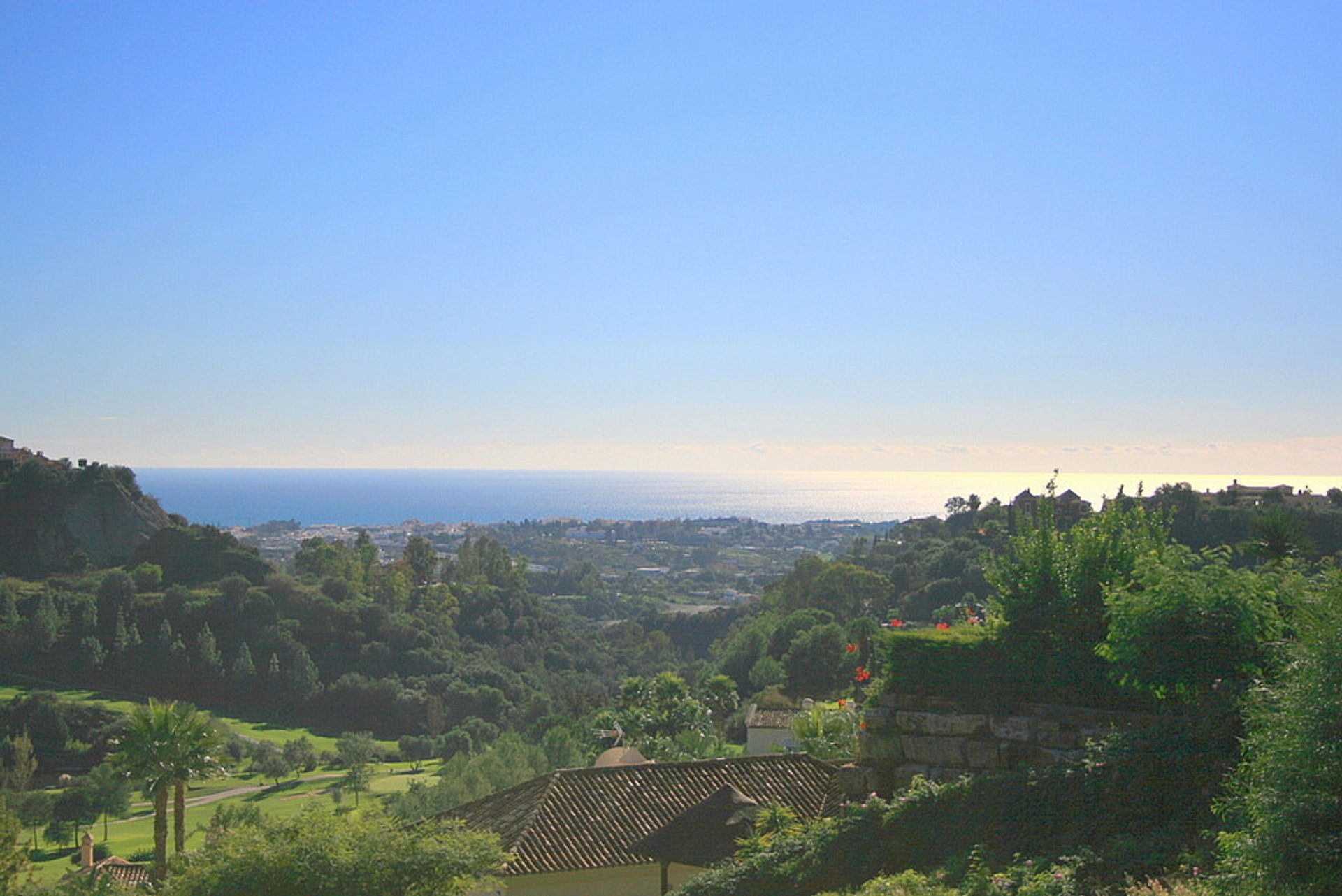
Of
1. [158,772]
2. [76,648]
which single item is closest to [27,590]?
[76,648]

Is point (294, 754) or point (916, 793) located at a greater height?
point (916, 793)

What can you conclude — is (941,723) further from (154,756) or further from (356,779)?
(356,779)

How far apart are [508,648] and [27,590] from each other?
34326 mm

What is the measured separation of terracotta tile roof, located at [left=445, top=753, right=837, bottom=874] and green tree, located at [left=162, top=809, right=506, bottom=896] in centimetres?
360

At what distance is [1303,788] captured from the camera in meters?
4.67

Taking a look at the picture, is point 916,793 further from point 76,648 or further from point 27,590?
point 27,590

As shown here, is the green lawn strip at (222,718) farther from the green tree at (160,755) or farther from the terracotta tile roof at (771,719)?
the green tree at (160,755)

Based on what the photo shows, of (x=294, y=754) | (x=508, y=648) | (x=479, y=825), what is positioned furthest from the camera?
(x=508, y=648)

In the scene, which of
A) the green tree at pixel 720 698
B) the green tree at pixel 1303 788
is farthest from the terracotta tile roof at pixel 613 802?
the green tree at pixel 720 698

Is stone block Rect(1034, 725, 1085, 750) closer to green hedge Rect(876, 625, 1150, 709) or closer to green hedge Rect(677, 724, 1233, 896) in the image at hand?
green hedge Rect(876, 625, 1150, 709)

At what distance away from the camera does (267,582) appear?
255 ft

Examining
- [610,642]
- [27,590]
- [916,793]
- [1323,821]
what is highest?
[1323,821]

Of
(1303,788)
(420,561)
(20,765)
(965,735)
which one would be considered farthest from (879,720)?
(420,561)

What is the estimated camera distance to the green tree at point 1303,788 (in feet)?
14.9
